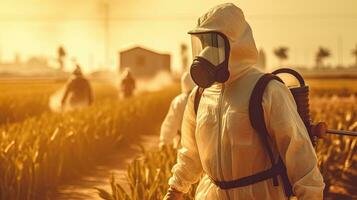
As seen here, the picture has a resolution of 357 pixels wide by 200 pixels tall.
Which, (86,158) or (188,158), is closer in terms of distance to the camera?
(188,158)

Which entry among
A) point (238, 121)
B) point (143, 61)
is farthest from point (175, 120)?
point (143, 61)

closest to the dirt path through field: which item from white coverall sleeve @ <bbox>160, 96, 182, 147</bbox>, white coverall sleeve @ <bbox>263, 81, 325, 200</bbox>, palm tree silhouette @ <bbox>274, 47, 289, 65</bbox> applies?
white coverall sleeve @ <bbox>160, 96, 182, 147</bbox>

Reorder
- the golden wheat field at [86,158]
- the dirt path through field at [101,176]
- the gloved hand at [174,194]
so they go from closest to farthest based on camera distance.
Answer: the gloved hand at [174,194]
the golden wheat field at [86,158]
the dirt path through field at [101,176]

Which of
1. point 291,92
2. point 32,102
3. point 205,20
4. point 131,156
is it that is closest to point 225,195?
point 291,92

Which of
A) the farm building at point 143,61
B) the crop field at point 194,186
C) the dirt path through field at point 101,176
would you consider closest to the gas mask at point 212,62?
the crop field at point 194,186

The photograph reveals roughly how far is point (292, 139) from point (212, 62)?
51 cm

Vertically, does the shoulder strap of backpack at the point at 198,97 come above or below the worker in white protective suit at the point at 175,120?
above

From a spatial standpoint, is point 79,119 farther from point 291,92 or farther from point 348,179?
point 291,92

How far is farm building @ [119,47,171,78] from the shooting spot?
227 ft

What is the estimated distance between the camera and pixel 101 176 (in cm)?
971

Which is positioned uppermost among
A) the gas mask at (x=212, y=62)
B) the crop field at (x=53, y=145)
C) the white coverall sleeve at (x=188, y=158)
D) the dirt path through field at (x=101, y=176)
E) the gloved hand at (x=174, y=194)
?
the gas mask at (x=212, y=62)

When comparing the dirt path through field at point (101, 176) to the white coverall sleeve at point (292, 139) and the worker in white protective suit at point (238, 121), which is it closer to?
the worker in white protective suit at point (238, 121)

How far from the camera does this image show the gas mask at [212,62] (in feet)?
9.72

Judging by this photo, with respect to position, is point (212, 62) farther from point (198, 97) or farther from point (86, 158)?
point (86, 158)
